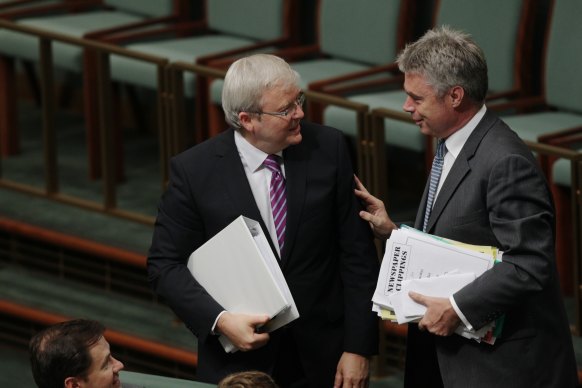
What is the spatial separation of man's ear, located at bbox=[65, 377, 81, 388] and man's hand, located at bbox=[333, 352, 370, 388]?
1.70 feet

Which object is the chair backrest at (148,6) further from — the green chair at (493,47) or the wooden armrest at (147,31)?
the green chair at (493,47)

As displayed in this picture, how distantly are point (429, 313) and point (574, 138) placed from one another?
4.35 ft

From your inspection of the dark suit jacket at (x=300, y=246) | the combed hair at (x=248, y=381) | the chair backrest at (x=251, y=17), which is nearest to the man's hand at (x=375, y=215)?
the dark suit jacket at (x=300, y=246)

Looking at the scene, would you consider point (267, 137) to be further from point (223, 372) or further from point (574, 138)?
point (574, 138)

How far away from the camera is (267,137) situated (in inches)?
100

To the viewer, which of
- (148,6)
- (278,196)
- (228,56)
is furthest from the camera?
(148,6)

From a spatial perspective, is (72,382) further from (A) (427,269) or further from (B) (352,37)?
(B) (352,37)

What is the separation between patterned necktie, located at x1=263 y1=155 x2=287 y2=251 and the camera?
8.56 ft

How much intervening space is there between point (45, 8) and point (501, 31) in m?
1.73

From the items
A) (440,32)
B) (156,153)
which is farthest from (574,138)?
(156,153)

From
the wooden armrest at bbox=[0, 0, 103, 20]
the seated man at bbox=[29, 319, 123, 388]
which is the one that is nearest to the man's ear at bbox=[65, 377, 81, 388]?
the seated man at bbox=[29, 319, 123, 388]

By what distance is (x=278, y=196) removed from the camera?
8.57 feet

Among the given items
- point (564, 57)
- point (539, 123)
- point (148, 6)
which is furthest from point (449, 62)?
point (148, 6)

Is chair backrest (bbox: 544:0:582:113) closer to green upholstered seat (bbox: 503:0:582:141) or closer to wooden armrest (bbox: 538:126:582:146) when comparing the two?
green upholstered seat (bbox: 503:0:582:141)
